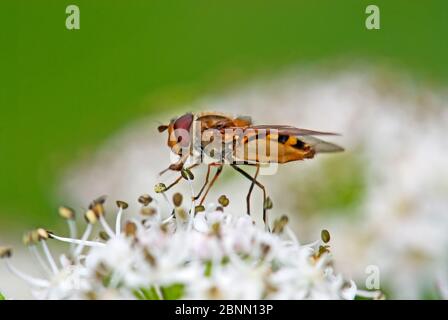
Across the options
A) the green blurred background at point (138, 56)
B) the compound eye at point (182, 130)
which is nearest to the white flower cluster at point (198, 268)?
the compound eye at point (182, 130)

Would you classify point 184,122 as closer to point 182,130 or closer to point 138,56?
point 182,130

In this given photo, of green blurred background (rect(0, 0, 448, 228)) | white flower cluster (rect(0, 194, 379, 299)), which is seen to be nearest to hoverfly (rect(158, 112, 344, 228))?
white flower cluster (rect(0, 194, 379, 299))

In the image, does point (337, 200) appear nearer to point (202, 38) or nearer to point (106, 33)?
point (106, 33)

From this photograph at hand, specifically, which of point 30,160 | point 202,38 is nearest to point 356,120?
point 30,160

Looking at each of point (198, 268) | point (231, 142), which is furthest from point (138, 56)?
point (198, 268)

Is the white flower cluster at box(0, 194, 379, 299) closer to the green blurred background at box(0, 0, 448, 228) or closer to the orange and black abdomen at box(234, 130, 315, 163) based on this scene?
the orange and black abdomen at box(234, 130, 315, 163)

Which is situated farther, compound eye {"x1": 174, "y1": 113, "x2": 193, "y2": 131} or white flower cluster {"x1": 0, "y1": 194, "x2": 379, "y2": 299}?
compound eye {"x1": 174, "y1": 113, "x2": 193, "y2": 131}
